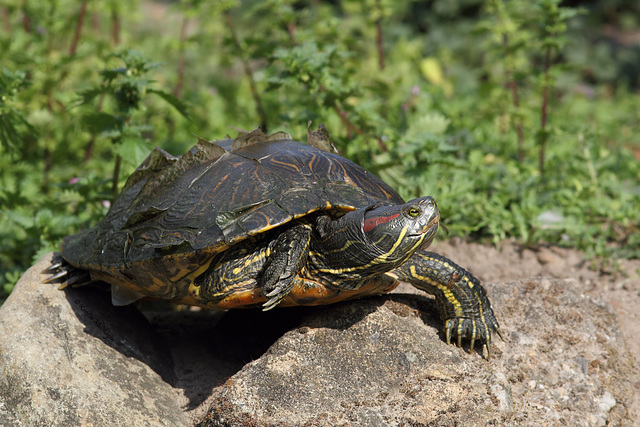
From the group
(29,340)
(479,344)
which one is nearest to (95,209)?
(29,340)

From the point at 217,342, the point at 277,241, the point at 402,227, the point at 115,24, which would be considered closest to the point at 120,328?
the point at 217,342

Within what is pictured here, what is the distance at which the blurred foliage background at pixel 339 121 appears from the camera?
4.38 m

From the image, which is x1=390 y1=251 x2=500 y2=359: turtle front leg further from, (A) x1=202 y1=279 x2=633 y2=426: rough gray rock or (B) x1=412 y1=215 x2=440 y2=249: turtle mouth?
(B) x1=412 y1=215 x2=440 y2=249: turtle mouth

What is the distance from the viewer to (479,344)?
10.3 feet

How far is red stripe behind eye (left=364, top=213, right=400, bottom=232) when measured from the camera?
2615 millimetres

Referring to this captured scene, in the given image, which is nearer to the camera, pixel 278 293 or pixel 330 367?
pixel 278 293

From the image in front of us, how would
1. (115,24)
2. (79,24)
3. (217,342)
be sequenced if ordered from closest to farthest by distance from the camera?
1. (217,342)
2. (79,24)
3. (115,24)

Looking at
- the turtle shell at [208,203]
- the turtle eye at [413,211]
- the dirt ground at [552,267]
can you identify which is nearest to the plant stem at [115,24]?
the turtle shell at [208,203]

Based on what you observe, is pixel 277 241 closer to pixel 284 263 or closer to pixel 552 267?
pixel 284 263

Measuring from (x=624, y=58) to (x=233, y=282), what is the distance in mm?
9905

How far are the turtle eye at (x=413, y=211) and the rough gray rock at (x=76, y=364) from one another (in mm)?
1654

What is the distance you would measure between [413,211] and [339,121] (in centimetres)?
396

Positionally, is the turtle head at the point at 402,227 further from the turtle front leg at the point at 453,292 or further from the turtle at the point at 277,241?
the turtle front leg at the point at 453,292

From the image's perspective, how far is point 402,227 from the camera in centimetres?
259
